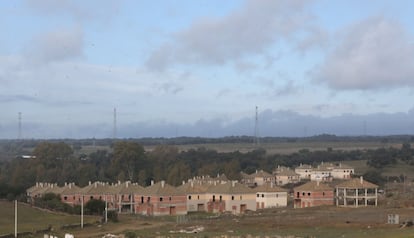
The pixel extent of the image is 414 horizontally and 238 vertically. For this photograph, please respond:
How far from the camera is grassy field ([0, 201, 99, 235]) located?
6397 centimetres

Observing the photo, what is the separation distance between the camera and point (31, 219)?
7356 cm

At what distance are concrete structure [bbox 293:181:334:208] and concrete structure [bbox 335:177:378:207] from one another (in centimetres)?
120

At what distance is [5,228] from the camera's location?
62938 millimetres

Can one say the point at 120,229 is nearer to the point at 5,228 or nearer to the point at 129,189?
the point at 5,228

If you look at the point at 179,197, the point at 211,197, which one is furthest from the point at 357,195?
the point at 179,197

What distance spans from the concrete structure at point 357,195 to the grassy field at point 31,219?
3423 centimetres

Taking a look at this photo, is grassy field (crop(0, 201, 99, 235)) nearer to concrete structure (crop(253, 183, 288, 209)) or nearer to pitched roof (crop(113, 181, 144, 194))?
pitched roof (crop(113, 181, 144, 194))

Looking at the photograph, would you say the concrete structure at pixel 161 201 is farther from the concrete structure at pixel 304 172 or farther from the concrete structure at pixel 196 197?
the concrete structure at pixel 304 172

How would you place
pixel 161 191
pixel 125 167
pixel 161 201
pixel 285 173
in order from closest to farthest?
pixel 161 201
pixel 161 191
pixel 125 167
pixel 285 173

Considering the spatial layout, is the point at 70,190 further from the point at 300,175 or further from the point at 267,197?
the point at 300,175

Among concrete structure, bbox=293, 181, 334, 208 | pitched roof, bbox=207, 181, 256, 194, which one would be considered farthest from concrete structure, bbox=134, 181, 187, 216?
concrete structure, bbox=293, 181, 334, 208

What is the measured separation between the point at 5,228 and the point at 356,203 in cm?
4604

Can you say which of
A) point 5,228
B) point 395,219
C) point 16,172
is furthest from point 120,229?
point 16,172

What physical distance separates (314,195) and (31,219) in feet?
122
